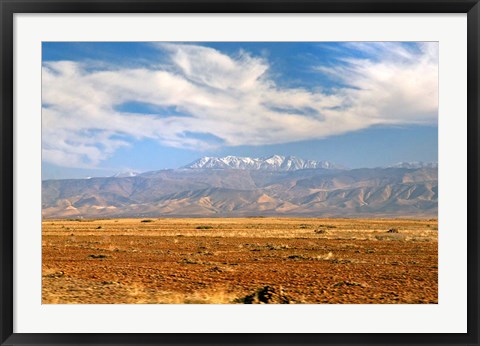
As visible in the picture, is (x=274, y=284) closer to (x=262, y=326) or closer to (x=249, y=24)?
(x=262, y=326)

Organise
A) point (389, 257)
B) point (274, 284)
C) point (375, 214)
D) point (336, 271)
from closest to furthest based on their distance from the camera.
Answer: point (274, 284) → point (336, 271) → point (389, 257) → point (375, 214)

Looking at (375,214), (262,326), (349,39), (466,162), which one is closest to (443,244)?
(466,162)

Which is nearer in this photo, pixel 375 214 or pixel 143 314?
pixel 143 314

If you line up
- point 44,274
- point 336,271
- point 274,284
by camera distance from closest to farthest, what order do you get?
1. point 274,284
2. point 44,274
3. point 336,271

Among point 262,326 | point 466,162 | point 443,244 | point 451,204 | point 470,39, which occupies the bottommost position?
point 262,326

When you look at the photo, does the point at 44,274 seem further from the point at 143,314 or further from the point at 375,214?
the point at 375,214

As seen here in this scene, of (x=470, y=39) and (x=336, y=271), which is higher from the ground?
(x=470, y=39)

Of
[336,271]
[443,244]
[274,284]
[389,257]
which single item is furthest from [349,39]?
[389,257]

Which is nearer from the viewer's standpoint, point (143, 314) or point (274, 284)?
point (143, 314)

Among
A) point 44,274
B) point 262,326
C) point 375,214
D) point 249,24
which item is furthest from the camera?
point 375,214
